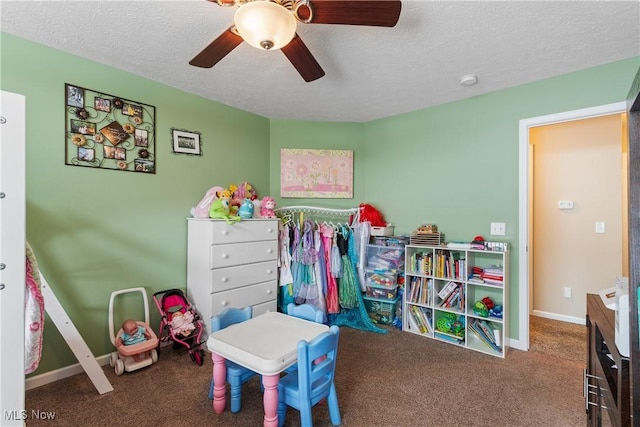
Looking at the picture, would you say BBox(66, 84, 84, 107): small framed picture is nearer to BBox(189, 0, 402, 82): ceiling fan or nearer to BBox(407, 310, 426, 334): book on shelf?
BBox(189, 0, 402, 82): ceiling fan

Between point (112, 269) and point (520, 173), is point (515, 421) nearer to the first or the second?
point (520, 173)

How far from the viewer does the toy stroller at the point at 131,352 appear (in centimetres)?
233

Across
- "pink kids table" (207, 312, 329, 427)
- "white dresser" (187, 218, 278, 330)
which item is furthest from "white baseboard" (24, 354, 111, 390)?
"pink kids table" (207, 312, 329, 427)

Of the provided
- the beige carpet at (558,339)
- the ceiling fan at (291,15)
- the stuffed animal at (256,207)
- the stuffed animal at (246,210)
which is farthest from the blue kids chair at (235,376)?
the beige carpet at (558,339)

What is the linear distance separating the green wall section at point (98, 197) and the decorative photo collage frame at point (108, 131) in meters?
0.05

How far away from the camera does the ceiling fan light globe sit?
1.36m

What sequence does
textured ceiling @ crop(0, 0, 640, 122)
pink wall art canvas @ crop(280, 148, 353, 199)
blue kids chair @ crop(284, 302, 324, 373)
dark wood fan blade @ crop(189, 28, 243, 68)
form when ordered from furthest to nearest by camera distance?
pink wall art canvas @ crop(280, 148, 353, 199) < blue kids chair @ crop(284, 302, 324, 373) < textured ceiling @ crop(0, 0, 640, 122) < dark wood fan blade @ crop(189, 28, 243, 68)

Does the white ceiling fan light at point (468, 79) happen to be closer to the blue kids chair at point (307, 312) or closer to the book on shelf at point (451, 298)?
the book on shelf at point (451, 298)

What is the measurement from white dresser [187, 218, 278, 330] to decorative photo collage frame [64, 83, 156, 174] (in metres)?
0.74

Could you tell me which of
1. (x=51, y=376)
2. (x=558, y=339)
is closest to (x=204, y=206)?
(x=51, y=376)

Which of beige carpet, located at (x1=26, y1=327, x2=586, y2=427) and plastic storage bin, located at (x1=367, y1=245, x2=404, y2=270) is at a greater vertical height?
plastic storage bin, located at (x1=367, y1=245, x2=404, y2=270)

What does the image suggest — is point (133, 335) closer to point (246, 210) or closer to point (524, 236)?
point (246, 210)

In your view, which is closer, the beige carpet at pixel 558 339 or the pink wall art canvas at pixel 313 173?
the beige carpet at pixel 558 339

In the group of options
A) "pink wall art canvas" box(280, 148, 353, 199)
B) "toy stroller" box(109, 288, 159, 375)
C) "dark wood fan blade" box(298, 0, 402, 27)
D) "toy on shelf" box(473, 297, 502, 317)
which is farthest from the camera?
"pink wall art canvas" box(280, 148, 353, 199)
